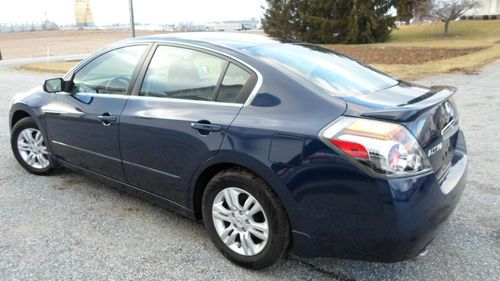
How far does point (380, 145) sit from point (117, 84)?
7.58 ft

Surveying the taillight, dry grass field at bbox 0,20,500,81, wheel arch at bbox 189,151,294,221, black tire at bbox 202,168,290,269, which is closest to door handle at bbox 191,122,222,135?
wheel arch at bbox 189,151,294,221

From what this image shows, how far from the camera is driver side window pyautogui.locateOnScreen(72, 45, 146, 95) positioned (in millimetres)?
3713

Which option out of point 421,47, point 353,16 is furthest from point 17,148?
point 353,16

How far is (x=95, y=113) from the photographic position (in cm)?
379

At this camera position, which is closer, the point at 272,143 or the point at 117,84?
the point at 272,143

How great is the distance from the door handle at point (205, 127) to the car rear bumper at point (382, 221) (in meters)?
0.76

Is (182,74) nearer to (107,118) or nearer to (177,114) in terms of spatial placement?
(177,114)

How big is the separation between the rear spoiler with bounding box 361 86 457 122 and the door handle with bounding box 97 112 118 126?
203 centimetres

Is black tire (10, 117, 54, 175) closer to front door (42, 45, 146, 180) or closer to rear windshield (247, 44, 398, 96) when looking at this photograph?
front door (42, 45, 146, 180)

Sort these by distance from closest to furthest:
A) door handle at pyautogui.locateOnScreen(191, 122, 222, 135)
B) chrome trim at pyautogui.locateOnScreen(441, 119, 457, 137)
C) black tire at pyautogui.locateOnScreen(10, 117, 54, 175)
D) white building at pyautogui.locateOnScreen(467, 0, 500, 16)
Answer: chrome trim at pyautogui.locateOnScreen(441, 119, 457, 137) → door handle at pyautogui.locateOnScreen(191, 122, 222, 135) → black tire at pyautogui.locateOnScreen(10, 117, 54, 175) → white building at pyautogui.locateOnScreen(467, 0, 500, 16)

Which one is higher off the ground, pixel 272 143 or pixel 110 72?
pixel 110 72

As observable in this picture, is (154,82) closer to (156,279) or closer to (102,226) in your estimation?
(102,226)

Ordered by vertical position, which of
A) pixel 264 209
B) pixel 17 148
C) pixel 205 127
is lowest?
pixel 17 148

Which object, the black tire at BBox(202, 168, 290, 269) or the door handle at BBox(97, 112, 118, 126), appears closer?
the black tire at BBox(202, 168, 290, 269)
